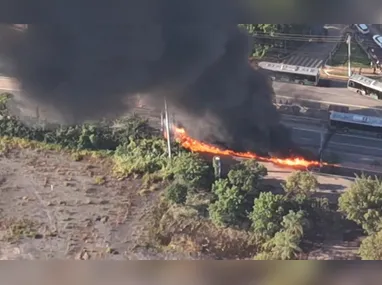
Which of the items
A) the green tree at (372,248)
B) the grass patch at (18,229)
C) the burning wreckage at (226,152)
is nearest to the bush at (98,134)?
the burning wreckage at (226,152)

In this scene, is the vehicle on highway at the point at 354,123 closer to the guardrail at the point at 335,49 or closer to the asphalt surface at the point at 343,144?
the asphalt surface at the point at 343,144

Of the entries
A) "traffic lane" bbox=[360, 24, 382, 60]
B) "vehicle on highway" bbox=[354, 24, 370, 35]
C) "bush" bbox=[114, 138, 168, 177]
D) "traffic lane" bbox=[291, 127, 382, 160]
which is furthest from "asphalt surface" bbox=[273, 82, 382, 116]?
"bush" bbox=[114, 138, 168, 177]

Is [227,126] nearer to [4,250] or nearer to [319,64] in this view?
[319,64]

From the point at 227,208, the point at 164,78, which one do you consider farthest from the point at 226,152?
the point at 164,78

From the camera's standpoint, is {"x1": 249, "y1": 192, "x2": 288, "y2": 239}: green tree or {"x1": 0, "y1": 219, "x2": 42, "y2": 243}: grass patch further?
{"x1": 0, "y1": 219, "x2": 42, "y2": 243}: grass patch

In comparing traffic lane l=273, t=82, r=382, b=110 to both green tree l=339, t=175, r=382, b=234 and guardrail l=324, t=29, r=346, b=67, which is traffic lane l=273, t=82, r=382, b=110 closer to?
guardrail l=324, t=29, r=346, b=67

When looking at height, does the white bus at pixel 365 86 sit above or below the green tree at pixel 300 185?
above

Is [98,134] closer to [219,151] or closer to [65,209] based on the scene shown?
[65,209]
